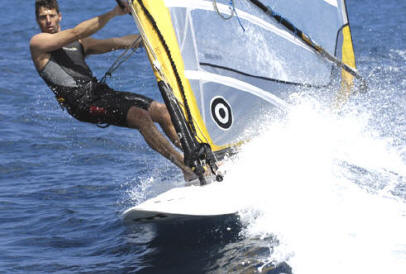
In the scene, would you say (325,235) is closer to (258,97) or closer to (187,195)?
(187,195)

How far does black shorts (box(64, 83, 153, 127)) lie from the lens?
543 cm

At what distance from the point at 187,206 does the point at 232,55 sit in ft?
4.78

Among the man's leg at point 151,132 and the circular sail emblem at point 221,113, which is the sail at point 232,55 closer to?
the circular sail emblem at point 221,113

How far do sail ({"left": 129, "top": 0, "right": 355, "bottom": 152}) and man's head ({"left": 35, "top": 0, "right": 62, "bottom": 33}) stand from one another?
2.58ft

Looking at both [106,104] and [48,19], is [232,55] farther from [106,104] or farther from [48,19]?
[48,19]

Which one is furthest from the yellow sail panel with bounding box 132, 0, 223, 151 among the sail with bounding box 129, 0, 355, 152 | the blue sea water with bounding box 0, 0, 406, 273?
the blue sea water with bounding box 0, 0, 406, 273

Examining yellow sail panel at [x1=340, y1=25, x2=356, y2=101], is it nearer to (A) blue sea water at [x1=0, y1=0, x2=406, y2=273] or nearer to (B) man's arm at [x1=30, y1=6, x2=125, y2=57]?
(A) blue sea water at [x1=0, y1=0, x2=406, y2=273]

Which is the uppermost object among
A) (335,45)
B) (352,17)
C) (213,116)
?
(352,17)

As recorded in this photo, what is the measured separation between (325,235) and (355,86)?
9.05ft

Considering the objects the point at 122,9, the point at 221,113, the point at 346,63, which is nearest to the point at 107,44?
the point at 122,9

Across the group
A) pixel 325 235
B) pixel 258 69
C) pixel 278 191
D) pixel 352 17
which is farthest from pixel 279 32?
pixel 352 17

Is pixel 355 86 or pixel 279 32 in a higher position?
pixel 279 32

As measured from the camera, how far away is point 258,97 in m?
5.95

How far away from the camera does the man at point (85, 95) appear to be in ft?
17.5
